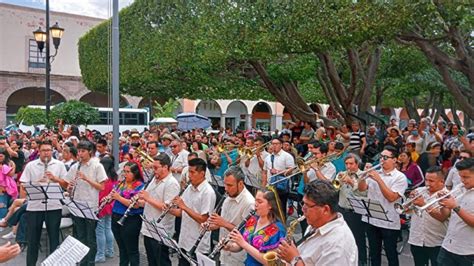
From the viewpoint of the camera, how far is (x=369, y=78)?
16.2m

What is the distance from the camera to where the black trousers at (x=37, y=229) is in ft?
21.1

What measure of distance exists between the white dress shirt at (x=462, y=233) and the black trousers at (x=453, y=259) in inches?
1.8

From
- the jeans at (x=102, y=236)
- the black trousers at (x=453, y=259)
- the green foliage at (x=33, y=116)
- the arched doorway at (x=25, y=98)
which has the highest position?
the arched doorway at (x=25, y=98)

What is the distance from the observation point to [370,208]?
5.91m

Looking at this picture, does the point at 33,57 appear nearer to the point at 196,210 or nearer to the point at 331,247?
the point at 196,210

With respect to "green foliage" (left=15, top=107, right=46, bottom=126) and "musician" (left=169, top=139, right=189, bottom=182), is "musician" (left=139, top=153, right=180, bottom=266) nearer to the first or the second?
"musician" (left=169, top=139, right=189, bottom=182)

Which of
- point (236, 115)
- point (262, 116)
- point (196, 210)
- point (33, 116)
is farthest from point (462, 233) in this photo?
point (262, 116)

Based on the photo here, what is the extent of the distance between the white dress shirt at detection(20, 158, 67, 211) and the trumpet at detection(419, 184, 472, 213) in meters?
4.69

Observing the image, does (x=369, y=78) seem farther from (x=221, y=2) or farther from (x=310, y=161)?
(x=310, y=161)

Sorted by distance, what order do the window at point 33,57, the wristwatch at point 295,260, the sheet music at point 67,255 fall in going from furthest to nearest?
the window at point 33,57 → the sheet music at point 67,255 → the wristwatch at point 295,260

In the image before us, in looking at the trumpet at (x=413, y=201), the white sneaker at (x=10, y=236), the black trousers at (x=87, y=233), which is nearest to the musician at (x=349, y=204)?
the trumpet at (x=413, y=201)

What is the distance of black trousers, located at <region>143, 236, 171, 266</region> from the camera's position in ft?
18.9

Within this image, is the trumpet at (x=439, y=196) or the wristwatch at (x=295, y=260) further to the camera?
the trumpet at (x=439, y=196)

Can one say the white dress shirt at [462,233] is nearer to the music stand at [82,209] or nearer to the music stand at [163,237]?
the music stand at [163,237]
